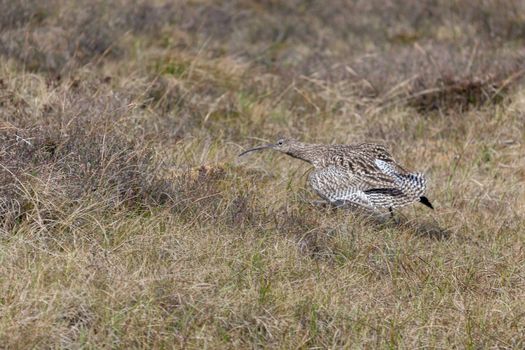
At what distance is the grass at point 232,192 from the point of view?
201 inches

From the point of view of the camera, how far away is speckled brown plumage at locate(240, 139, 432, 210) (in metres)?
6.84

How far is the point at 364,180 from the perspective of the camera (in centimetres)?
704

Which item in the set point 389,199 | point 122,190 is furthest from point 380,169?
point 122,190

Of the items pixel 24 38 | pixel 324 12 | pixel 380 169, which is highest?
pixel 380 169

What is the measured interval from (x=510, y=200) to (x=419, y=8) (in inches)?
249

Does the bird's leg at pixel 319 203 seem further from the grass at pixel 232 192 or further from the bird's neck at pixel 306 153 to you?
the bird's neck at pixel 306 153

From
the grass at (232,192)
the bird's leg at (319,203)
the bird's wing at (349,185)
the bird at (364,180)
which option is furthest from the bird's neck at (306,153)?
the bird's leg at (319,203)

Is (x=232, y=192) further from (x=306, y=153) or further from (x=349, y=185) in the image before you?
(x=306, y=153)

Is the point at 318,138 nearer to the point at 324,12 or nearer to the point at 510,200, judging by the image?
the point at 510,200

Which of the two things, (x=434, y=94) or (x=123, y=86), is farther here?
(x=434, y=94)

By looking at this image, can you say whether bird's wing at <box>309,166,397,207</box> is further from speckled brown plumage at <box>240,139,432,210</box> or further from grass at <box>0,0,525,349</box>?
grass at <box>0,0,525,349</box>

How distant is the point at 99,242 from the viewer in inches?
228

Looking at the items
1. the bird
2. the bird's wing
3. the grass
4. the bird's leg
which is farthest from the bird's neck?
the bird's leg

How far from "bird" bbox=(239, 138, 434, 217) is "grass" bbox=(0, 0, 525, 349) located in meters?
0.15
